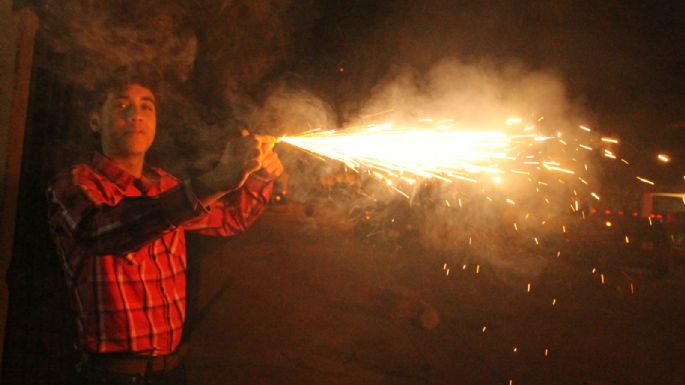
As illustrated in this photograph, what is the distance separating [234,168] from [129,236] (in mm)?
463

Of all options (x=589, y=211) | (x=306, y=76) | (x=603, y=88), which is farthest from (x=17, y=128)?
(x=589, y=211)

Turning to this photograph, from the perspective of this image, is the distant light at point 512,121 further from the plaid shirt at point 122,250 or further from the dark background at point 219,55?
the plaid shirt at point 122,250

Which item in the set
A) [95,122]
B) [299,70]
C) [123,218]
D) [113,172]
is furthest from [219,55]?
[123,218]

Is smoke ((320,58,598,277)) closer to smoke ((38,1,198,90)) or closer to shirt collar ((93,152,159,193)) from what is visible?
smoke ((38,1,198,90))

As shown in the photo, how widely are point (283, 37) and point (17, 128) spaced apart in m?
2.04

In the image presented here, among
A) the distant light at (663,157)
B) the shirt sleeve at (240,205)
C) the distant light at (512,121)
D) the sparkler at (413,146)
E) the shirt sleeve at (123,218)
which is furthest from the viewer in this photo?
the distant light at (663,157)

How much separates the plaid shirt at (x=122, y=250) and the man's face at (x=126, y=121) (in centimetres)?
10

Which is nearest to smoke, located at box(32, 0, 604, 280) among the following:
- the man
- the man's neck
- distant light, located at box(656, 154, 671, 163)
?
the man

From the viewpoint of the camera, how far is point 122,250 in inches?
70.3

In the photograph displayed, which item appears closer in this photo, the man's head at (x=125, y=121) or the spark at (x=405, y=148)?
the man's head at (x=125, y=121)

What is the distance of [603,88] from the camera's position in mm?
8812

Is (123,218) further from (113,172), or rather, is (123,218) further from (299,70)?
(299,70)

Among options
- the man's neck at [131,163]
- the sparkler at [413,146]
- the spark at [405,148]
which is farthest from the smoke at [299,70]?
the man's neck at [131,163]

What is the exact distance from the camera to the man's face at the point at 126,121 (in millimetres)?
2252
